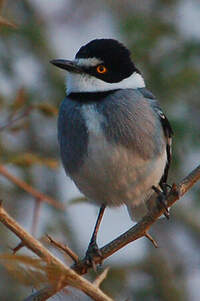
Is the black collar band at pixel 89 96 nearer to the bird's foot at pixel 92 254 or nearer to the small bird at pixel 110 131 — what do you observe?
the small bird at pixel 110 131

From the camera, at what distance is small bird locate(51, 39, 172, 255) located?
4.35 meters

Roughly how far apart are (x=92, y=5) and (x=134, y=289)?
9.94ft

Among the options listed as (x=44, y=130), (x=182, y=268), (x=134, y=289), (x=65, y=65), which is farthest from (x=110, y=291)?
(x=65, y=65)

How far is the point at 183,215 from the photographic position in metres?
6.68

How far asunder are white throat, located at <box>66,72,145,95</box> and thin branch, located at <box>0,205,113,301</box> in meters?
2.19

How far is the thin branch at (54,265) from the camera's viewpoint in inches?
85.6

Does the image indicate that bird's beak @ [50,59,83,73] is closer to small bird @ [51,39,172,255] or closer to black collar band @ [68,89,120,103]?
small bird @ [51,39,172,255]

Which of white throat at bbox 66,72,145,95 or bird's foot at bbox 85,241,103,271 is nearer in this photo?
bird's foot at bbox 85,241,103,271

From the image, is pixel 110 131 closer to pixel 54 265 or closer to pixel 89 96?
pixel 89 96

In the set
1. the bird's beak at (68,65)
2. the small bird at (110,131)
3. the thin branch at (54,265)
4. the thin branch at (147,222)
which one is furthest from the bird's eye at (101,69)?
the thin branch at (54,265)

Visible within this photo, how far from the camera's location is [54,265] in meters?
2.15

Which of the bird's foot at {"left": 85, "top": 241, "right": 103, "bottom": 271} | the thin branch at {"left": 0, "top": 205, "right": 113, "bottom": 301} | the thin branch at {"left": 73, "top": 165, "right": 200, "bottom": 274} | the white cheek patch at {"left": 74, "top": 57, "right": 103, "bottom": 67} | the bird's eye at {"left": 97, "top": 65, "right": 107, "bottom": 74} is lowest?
the bird's foot at {"left": 85, "top": 241, "right": 103, "bottom": 271}

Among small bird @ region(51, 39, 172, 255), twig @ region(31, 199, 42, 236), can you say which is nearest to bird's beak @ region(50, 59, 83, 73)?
small bird @ region(51, 39, 172, 255)

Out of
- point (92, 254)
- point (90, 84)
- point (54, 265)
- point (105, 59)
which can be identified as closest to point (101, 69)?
point (105, 59)
